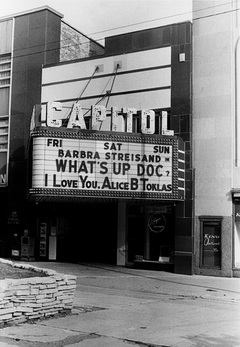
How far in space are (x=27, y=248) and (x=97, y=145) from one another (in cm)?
728

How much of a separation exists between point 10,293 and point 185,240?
36.4ft

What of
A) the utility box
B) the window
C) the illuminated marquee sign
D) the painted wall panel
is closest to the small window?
the illuminated marquee sign

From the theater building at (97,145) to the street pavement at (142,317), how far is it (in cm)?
318

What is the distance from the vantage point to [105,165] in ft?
59.4

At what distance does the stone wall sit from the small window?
375 inches

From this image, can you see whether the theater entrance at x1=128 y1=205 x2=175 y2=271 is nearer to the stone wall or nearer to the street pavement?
the street pavement

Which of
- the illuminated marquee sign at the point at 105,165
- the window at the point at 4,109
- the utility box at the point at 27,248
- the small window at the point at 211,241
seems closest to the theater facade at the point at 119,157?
the illuminated marquee sign at the point at 105,165

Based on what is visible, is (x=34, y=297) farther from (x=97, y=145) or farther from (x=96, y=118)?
(x=96, y=118)

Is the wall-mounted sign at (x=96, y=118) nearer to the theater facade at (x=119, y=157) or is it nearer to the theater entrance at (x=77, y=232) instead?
the theater facade at (x=119, y=157)

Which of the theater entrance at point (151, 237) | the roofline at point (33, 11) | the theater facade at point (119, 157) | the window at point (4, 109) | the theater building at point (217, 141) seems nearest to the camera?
the theater facade at point (119, 157)

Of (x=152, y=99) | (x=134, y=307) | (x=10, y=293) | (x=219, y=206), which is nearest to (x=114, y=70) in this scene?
(x=152, y=99)

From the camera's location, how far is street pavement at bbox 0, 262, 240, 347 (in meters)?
8.57

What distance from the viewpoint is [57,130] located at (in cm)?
1769

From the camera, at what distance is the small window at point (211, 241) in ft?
63.4
